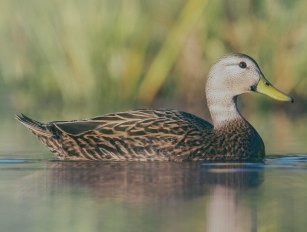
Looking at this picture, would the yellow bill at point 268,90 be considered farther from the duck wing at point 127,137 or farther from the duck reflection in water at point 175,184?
the duck reflection in water at point 175,184

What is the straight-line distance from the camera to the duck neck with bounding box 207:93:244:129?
40.7ft

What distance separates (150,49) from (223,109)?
15.0ft

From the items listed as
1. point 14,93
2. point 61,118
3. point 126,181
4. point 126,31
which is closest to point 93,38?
point 126,31

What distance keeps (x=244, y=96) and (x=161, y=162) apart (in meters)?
5.84

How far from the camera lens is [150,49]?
1697cm

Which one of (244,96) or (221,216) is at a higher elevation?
(244,96)

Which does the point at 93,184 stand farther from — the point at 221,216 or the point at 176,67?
the point at 176,67

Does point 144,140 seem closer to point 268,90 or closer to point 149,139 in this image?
point 149,139

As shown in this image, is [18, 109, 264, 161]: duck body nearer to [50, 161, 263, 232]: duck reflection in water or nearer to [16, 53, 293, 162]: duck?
[16, 53, 293, 162]: duck

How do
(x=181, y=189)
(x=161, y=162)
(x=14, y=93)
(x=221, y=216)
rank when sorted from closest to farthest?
(x=221, y=216) < (x=181, y=189) < (x=161, y=162) < (x=14, y=93)

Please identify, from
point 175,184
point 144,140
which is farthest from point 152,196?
point 144,140

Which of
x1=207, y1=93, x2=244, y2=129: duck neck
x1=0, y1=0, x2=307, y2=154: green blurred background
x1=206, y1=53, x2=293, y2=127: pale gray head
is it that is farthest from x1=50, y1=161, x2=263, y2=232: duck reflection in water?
x1=0, y1=0, x2=307, y2=154: green blurred background

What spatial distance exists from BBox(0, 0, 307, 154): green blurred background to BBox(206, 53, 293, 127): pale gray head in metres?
3.67

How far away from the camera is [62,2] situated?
53.9 ft
